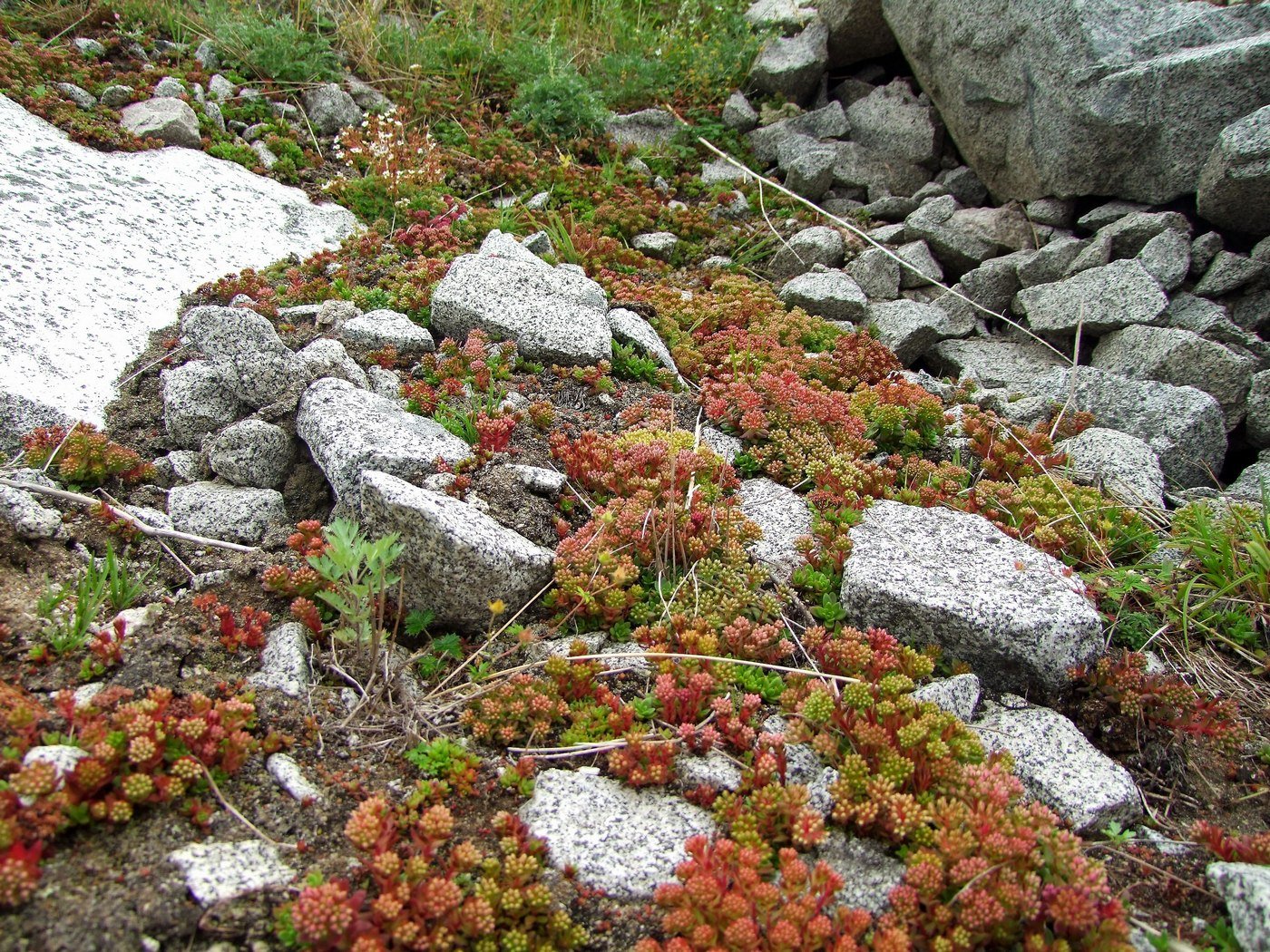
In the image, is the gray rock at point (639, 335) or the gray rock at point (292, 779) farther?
the gray rock at point (639, 335)

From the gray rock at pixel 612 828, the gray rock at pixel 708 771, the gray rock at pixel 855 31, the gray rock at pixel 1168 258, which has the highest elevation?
the gray rock at pixel 855 31

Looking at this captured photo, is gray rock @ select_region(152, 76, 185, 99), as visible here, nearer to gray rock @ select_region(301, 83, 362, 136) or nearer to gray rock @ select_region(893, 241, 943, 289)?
gray rock @ select_region(301, 83, 362, 136)

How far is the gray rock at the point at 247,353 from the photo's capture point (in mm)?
4918

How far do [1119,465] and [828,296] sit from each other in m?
2.97

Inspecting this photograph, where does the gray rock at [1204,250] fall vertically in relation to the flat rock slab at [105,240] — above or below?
above

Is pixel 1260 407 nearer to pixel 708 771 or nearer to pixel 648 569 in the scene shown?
pixel 648 569

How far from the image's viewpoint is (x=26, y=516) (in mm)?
3932

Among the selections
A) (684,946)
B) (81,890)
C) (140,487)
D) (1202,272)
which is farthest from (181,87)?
(1202,272)

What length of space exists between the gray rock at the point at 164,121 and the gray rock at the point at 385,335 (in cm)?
342

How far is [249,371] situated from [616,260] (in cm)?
379

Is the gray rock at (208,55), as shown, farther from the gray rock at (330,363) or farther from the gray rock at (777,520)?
the gray rock at (777,520)

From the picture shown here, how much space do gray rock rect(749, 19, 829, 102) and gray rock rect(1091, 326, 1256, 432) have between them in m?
5.51

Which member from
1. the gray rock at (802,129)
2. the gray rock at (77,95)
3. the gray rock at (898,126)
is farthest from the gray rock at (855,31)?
the gray rock at (77,95)

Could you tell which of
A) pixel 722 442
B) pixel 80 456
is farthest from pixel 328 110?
pixel 722 442
